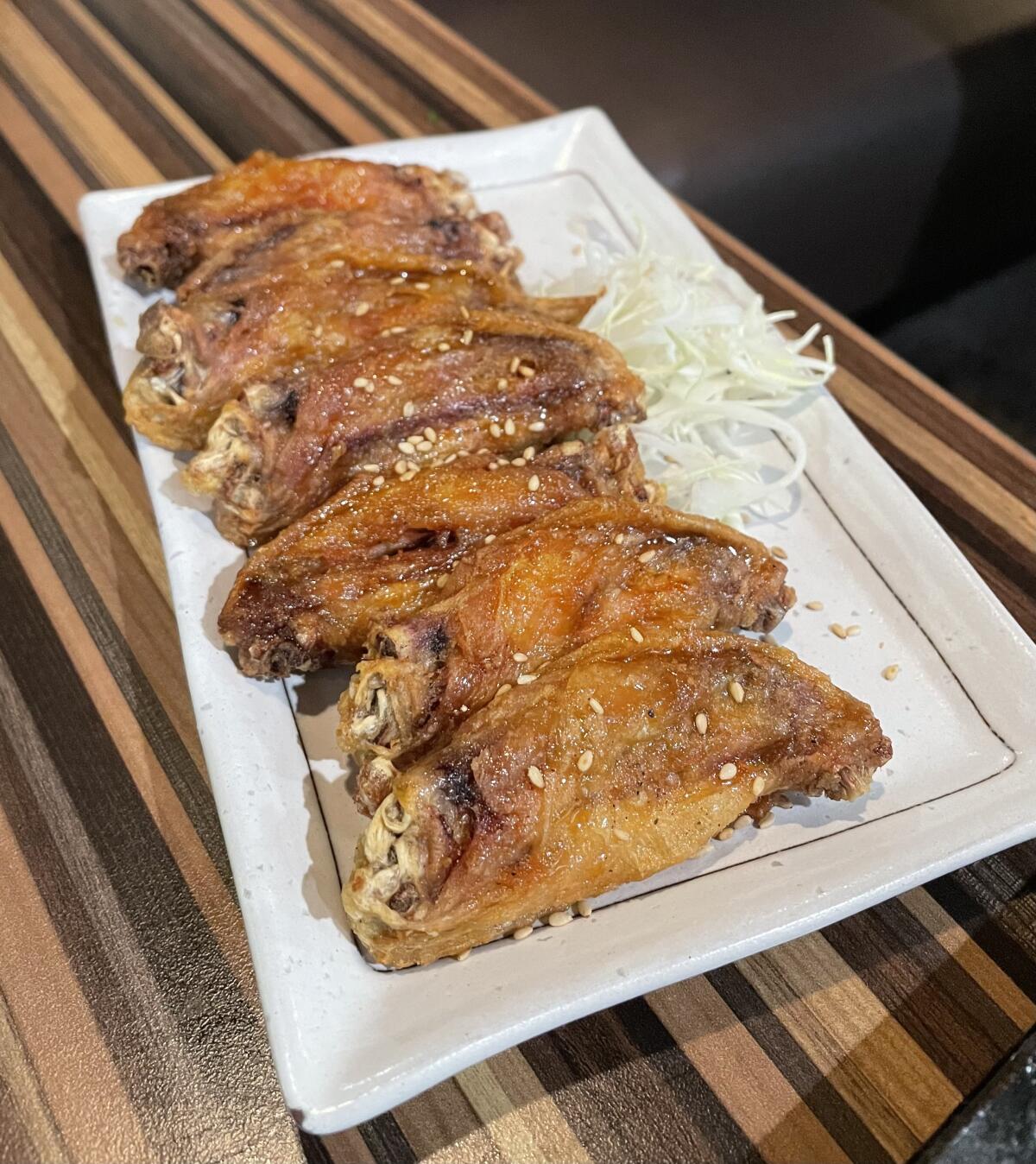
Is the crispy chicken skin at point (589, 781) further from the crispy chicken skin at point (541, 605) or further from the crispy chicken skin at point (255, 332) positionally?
the crispy chicken skin at point (255, 332)

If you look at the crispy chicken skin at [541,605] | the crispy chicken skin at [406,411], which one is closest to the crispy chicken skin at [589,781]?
the crispy chicken skin at [541,605]

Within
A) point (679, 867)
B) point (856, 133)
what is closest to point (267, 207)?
point (679, 867)

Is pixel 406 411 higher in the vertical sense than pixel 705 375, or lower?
lower

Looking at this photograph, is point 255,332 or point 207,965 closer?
point 207,965

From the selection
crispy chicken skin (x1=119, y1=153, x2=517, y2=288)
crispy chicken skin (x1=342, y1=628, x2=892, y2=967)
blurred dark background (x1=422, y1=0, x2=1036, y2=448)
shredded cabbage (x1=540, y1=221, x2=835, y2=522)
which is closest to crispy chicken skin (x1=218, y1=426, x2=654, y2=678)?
crispy chicken skin (x1=342, y1=628, x2=892, y2=967)

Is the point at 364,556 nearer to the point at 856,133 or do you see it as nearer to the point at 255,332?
the point at 255,332

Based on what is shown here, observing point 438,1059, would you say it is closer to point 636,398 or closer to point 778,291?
point 636,398

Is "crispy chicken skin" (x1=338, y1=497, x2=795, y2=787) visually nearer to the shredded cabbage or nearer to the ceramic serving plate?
the ceramic serving plate

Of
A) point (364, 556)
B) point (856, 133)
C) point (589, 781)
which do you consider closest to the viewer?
point (589, 781)
